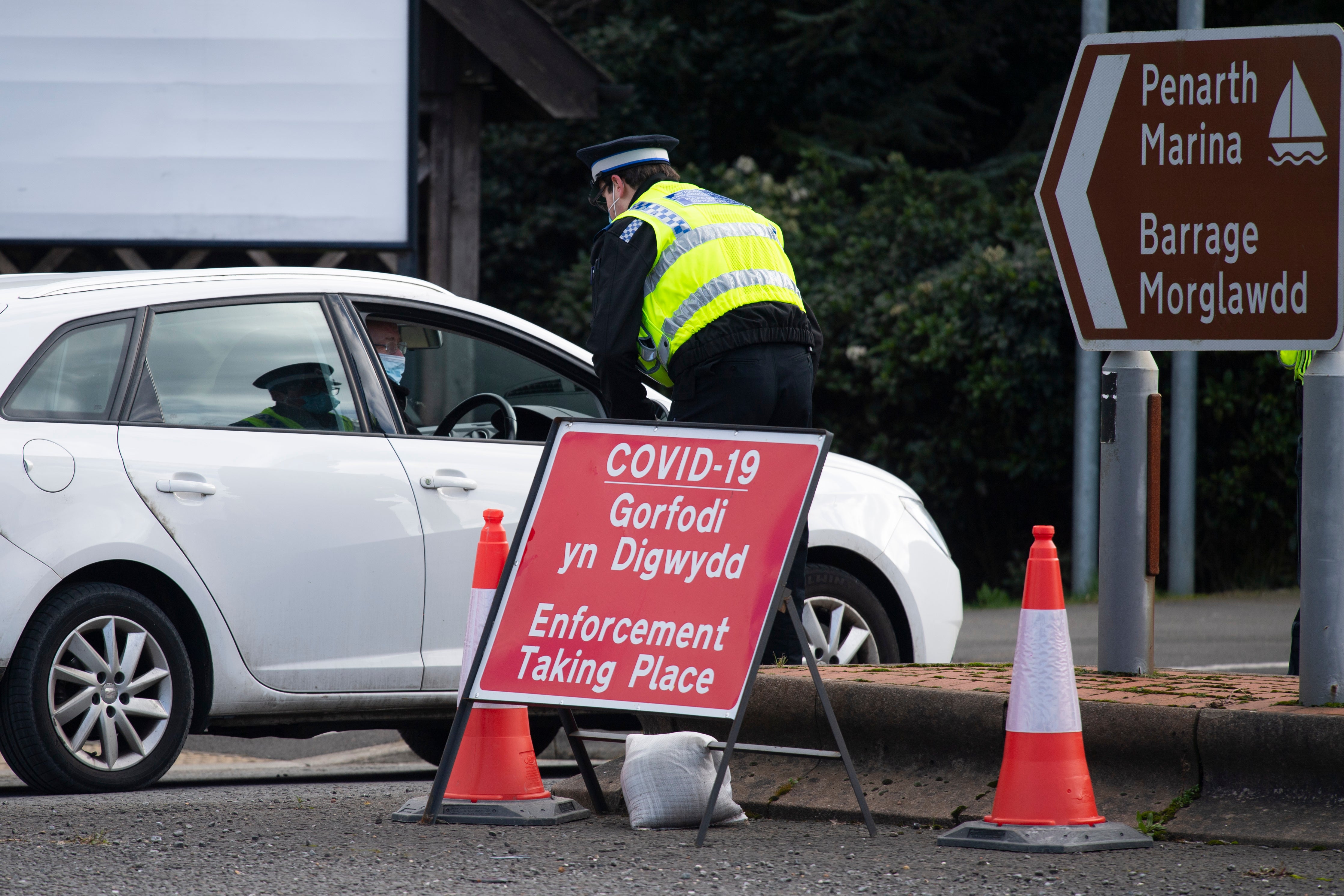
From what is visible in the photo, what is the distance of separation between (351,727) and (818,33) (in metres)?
13.9

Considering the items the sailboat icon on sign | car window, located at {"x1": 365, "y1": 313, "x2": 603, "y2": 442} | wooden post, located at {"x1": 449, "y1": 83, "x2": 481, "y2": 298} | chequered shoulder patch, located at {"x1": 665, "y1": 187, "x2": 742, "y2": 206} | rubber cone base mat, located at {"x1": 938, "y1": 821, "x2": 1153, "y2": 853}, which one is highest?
wooden post, located at {"x1": 449, "y1": 83, "x2": 481, "y2": 298}

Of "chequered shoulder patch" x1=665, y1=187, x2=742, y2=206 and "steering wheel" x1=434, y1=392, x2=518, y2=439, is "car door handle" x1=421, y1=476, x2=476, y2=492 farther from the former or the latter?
"chequered shoulder patch" x1=665, y1=187, x2=742, y2=206

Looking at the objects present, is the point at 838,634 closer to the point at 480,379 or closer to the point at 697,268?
the point at 480,379

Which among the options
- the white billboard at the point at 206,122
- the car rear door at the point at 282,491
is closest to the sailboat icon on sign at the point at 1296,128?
the car rear door at the point at 282,491

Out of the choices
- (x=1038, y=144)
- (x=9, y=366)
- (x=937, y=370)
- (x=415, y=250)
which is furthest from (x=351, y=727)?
(x=1038, y=144)

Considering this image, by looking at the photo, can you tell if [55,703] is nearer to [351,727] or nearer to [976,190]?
[351,727]

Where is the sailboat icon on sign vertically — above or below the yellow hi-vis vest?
above

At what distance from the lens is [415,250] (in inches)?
460

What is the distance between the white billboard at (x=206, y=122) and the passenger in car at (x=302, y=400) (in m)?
5.80

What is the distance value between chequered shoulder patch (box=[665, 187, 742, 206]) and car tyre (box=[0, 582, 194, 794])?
1.91 metres

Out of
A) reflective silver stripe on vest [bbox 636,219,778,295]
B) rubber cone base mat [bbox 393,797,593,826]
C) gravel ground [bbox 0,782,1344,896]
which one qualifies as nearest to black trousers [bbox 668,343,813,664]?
reflective silver stripe on vest [bbox 636,219,778,295]

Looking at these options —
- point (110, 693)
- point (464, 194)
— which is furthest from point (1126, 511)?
point (464, 194)

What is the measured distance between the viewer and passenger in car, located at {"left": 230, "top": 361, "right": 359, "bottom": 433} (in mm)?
5754

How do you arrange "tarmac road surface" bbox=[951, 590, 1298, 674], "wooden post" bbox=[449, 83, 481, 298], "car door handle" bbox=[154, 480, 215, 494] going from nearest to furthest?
"car door handle" bbox=[154, 480, 215, 494], "tarmac road surface" bbox=[951, 590, 1298, 674], "wooden post" bbox=[449, 83, 481, 298]
